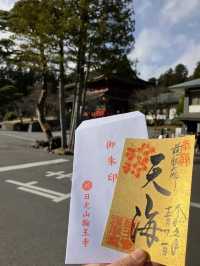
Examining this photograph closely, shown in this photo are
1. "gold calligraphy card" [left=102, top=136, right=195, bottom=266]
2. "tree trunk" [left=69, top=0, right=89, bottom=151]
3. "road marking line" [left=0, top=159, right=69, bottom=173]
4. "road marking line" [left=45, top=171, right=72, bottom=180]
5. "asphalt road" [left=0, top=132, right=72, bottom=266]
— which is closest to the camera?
"gold calligraphy card" [left=102, top=136, right=195, bottom=266]

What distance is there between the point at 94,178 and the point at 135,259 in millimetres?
272

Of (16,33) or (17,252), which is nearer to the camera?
(17,252)

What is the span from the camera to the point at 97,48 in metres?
12.7

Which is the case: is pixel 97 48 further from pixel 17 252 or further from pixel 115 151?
pixel 115 151

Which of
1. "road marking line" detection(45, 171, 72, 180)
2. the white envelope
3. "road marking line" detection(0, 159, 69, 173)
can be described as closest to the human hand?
the white envelope

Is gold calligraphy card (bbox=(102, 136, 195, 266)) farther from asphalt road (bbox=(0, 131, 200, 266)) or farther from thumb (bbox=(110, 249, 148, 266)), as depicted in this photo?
asphalt road (bbox=(0, 131, 200, 266))

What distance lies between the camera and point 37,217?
491 centimetres

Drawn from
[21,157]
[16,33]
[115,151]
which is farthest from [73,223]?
[16,33]

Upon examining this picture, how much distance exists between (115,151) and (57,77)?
1373 cm

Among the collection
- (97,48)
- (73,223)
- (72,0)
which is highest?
(72,0)

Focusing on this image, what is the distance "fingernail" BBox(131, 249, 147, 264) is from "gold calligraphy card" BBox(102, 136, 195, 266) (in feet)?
0.05

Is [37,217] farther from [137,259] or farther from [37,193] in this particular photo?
[137,259]

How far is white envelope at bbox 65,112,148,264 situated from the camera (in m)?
1.00

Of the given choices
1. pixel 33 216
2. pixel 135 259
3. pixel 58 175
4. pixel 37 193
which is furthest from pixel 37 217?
pixel 135 259
